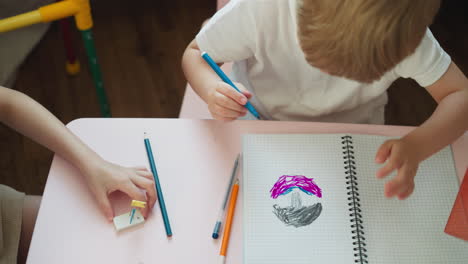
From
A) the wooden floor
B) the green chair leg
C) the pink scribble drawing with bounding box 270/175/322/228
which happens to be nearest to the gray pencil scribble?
the pink scribble drawing with bounding box 270/175/322/228

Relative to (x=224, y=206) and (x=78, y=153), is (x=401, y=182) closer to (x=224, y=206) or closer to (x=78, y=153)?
(x=224, y=206)

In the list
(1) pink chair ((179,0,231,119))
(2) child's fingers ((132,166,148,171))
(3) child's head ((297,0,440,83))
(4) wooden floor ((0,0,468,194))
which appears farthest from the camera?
(4) wooden floor ((0,0,468,194))

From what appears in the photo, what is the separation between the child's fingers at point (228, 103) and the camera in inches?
31.5

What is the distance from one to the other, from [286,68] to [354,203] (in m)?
0.29

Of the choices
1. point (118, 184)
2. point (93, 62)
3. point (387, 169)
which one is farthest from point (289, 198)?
point (93, 62)

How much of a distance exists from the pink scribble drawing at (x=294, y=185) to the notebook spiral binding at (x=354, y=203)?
5cm

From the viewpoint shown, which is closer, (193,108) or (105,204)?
(105,204)

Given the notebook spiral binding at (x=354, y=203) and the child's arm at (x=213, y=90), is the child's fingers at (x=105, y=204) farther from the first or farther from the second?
the notebook spiral binding at (x=354, y=203)

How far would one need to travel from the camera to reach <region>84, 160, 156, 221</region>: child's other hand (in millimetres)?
735

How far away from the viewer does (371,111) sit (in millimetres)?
1004

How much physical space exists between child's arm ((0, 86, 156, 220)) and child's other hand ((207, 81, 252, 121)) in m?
0.15

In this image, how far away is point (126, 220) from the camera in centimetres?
73

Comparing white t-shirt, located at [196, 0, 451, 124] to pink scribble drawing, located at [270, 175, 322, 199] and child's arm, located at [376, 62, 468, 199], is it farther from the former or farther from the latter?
pink scribble drawing, located at [270, 175, 322, 199]

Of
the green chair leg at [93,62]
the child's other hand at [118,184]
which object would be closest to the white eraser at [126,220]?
the child's other hand at [118,184]
